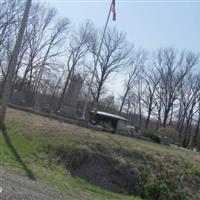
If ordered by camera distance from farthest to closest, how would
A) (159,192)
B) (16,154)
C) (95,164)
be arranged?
1. (95,164)
2. (159,192)
3. (16,154)

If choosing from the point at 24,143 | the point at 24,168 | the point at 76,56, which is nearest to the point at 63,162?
the point at 24,143

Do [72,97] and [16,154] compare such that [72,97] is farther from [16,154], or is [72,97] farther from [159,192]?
[16,154]

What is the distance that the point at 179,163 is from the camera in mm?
23875

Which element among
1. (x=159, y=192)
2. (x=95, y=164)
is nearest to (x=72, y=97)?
(x=95, y=164)

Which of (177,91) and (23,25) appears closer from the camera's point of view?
(23,25)

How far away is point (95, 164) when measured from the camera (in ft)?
67.4

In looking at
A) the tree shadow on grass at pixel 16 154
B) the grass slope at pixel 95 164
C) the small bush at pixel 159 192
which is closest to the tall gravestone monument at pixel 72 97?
the grass slope at pixel 95 164

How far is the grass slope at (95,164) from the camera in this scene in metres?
17.0

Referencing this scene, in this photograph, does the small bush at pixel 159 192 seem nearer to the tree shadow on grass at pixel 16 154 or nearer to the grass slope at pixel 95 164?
the grass slope at pixel 95 164

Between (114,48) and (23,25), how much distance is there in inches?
1846

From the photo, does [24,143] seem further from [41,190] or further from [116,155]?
[41,190]

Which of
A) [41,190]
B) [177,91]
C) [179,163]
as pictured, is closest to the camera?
[41,190]

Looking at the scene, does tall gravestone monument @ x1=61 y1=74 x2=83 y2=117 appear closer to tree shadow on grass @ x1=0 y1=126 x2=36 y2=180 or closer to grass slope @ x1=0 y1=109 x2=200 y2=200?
grass slope @ x1=0 y1=109 x2=200 y2=200

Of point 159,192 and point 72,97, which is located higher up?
point 72,97
